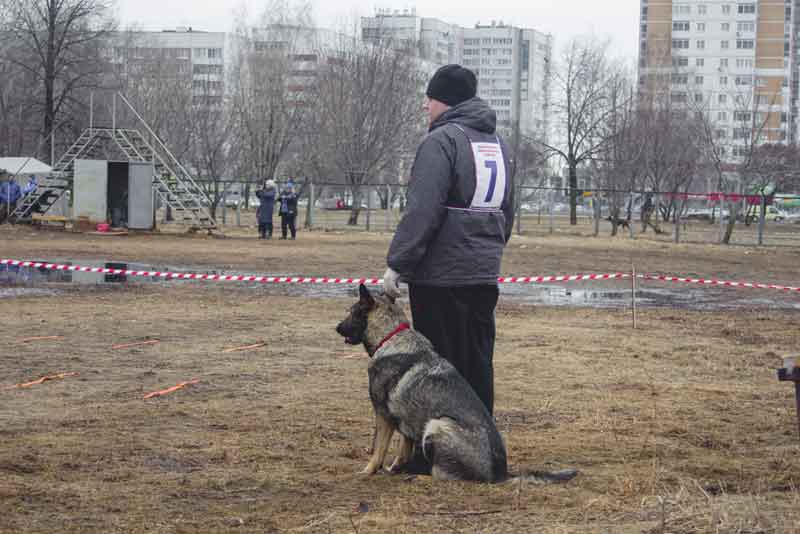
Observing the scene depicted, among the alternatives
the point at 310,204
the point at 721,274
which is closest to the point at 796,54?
the point at 310,204

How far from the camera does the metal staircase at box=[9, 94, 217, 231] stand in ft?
111

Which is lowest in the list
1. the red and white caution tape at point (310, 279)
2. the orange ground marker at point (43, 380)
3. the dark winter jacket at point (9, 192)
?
the orange ground marker at point (43, 380)

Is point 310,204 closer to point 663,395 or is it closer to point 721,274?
point 721,274

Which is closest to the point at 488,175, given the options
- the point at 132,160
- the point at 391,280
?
the point at 391,280

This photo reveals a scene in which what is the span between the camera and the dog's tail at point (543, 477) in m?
5.28

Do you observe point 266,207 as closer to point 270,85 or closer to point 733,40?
point 270,85

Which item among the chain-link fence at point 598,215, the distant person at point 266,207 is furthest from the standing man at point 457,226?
the distant person at point 266,207

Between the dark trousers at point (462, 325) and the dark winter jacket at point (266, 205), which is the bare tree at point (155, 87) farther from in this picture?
the dark trousers at point (462, 325)

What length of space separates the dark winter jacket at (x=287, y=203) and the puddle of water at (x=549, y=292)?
1207cm

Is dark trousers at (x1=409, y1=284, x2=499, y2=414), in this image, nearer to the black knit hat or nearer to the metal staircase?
the black knit hat

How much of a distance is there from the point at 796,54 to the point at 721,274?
413 ft

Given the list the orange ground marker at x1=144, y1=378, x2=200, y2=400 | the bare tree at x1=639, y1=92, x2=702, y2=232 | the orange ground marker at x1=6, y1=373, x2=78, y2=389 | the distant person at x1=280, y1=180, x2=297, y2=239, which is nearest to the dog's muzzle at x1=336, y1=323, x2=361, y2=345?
the orange ground marker at x1=144, y1=378, x2=200, y2=400

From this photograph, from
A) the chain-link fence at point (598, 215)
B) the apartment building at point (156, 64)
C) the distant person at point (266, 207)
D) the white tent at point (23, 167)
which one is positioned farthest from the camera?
the apartment building at point (156, 64)

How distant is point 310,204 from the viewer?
41.5 m
